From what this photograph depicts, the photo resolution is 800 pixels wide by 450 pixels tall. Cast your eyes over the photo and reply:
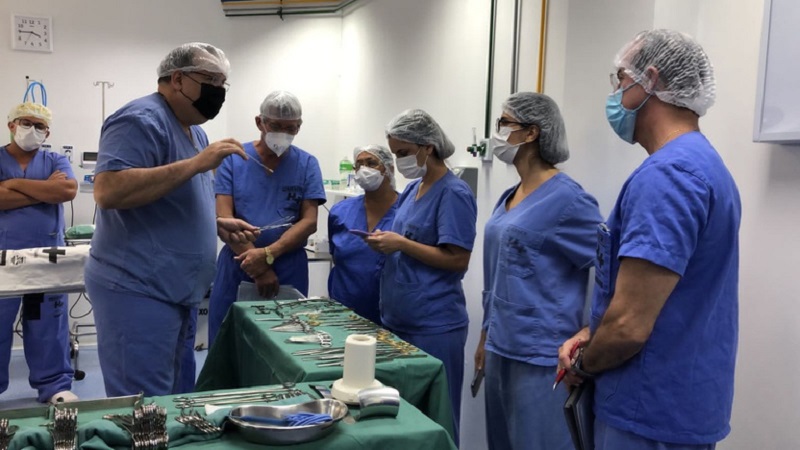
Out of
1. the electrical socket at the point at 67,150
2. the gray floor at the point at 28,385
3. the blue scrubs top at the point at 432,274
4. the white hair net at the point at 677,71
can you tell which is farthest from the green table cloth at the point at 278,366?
the electrical socket at the point at 67,150

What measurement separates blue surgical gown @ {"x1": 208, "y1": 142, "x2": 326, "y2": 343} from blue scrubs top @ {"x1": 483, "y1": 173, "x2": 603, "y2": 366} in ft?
3.68

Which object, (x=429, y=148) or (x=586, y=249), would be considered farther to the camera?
(x=429, y=148)

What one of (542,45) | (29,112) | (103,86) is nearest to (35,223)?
(29,112)

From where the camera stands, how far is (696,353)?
1.21m

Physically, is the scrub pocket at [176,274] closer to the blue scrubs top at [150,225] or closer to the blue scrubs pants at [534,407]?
the blue scrubs top at [150,225]

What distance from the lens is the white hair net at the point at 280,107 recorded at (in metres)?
2.55

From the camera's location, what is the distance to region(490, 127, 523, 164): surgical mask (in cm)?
197

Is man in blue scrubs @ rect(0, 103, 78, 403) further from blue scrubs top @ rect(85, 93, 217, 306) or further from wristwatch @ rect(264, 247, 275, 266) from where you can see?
blue scrubs top @ rect(85, 93, 217, 306)

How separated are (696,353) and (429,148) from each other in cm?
136

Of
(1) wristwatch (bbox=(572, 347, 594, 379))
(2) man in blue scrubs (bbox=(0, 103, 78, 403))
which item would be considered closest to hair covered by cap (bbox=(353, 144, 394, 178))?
(1) wristwatch (bbox=(572, 347, 594, 379))

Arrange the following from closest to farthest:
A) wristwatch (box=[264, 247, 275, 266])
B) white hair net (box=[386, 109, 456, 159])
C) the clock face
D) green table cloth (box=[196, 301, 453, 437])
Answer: green table cloth (box=[196, 301, 453, 437])
white hair net (box=[386, 109, 456, 159])
wristwatch (box=[264, 247, 275, 266])
the clock face

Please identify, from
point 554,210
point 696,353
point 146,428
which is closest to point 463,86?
point 554,210

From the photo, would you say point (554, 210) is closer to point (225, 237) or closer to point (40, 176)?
point (225, 237)

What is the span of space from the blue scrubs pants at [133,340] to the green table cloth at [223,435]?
51 centimetres
